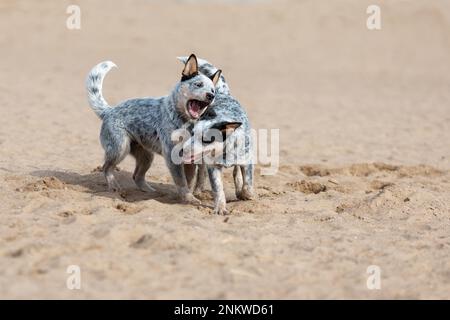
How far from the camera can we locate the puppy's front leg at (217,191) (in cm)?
669

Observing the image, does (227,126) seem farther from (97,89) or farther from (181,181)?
(97,89)

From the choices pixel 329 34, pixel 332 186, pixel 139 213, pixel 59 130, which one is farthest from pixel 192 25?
pixel 139 213

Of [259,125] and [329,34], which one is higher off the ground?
[329,34]

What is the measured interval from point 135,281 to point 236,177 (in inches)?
104

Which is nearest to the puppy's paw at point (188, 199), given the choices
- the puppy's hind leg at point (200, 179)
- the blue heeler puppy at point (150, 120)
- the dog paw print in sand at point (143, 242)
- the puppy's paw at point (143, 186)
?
the blue heeler puppy at point (150, 120)

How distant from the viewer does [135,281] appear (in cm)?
485

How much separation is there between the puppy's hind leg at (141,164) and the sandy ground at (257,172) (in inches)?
6.7

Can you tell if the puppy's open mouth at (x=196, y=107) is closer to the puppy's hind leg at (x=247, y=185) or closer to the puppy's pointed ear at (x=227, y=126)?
the puppy's pointed ear at (x=227, y=126)

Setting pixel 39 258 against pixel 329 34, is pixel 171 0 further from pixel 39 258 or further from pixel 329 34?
pixel 39 258

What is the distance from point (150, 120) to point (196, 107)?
2.07ft

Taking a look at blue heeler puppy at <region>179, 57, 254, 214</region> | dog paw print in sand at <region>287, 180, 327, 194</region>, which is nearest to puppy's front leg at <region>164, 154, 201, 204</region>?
blue heeler puppy at <region>179, 57, 254, 214</region>

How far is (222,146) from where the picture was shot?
6.64 metres

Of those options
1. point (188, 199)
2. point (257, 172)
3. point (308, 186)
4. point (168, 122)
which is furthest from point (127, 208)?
point (257, 172)
